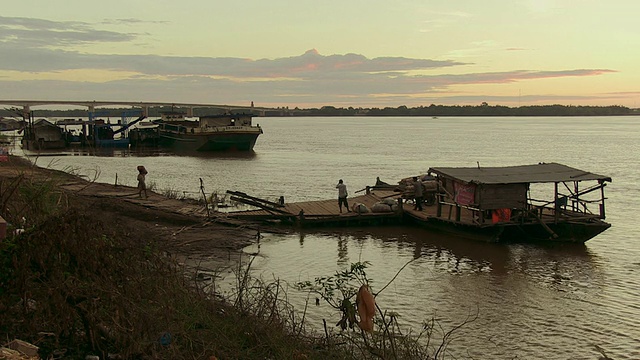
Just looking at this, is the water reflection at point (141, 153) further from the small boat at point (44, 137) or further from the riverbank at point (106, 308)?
the riverbank at point (106, 308)

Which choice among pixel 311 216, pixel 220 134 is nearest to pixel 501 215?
pixel 311 216

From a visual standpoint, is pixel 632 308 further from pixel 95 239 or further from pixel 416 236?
pixel 95 239

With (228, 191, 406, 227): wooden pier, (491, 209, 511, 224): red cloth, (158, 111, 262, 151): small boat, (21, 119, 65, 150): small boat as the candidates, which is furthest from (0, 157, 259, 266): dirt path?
(21, 119, 65, 150): small boat

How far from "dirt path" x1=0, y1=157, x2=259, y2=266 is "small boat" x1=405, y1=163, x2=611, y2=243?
6.60m

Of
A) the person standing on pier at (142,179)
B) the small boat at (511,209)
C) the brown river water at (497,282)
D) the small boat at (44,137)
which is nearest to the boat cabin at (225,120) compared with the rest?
the small boat at (44,137)

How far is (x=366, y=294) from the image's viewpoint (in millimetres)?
6996

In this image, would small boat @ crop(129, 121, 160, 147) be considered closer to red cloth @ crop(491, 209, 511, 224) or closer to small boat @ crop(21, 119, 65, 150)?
small boat @ crop(21, 119, 65, 150)

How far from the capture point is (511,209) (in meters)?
19.5

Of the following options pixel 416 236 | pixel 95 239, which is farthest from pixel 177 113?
pixel 95 239

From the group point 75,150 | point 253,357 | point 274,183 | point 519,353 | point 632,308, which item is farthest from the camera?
point 75,150

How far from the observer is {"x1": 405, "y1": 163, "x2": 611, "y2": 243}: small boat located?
19125 mm

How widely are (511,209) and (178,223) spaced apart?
10360 millimetres

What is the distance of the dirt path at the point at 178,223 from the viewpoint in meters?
16.1

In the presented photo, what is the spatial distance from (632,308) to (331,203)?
12.8 meters
